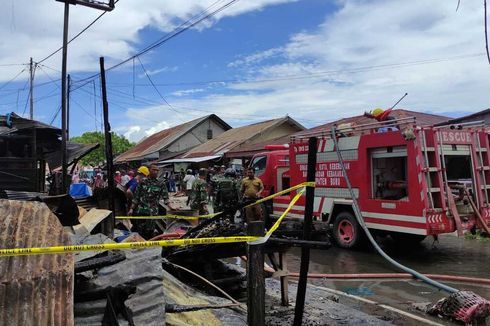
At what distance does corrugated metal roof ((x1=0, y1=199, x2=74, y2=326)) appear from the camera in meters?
2.81

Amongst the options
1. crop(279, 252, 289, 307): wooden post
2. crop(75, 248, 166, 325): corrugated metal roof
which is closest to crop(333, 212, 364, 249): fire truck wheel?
crop(279, 252, 289, 307): wooden post

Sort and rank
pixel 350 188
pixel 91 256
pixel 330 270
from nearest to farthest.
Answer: pixel 91 256 < pixel 330 270 < pixel 350 188

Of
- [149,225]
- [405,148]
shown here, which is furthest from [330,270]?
[149,225]

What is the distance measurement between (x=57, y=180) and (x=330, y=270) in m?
10.6

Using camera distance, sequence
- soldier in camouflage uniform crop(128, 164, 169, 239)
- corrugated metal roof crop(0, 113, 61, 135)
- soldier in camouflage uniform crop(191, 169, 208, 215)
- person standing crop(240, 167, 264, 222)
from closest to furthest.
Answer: corrugated metal roof crop(0, 113, 61, 135)
soldier in camouflage uniform crop(128, 164, 169, 239)
soldier in camouflage uniform crop(191, 169, 208, 215)
person standing crop(240, 167, 264, 222)

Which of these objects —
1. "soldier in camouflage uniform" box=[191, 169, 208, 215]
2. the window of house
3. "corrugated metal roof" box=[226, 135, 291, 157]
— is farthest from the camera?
"corrugated metal roof" box=[226, 135, 291, 157]

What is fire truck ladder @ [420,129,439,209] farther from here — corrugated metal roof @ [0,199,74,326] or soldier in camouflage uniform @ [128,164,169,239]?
corrugated metal roof @ [0,199,74,326]

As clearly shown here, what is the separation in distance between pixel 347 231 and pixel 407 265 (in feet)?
6.01

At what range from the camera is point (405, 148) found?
8633mm

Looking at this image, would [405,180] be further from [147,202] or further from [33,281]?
[33,281]

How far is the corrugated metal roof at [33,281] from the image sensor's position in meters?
2.81

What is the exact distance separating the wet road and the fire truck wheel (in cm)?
18

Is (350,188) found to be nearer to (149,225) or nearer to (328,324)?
(149,225)

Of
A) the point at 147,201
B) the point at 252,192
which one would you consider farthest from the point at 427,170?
the point at 147,201
